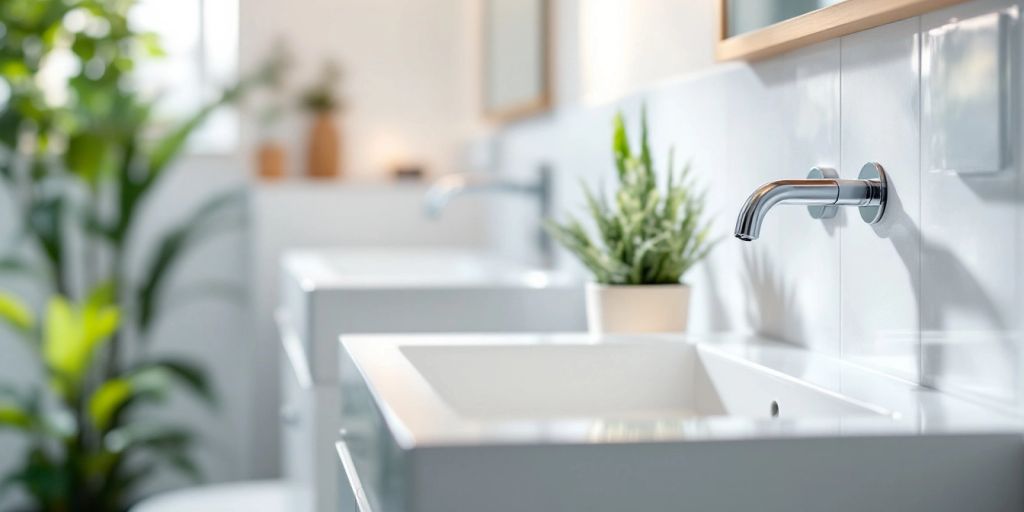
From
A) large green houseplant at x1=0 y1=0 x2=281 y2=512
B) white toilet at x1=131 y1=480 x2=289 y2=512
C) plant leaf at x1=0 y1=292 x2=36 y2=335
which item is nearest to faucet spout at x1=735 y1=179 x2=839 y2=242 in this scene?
white toilet at x1=131 y1=480 x2=289 y2=512

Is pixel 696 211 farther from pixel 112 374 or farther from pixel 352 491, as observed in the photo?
pixel 112 374

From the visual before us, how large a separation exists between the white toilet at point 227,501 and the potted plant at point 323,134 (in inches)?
35.0

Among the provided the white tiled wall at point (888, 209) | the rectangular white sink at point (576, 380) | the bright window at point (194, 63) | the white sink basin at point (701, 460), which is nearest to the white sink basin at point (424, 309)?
the white tiled wall at point (888, 209)

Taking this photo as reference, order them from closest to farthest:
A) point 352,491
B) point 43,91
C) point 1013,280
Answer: point 1013,280
point 352,491
point 43,91

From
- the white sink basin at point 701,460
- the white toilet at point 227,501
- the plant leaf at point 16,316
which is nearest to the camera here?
the white sink basin at point 701,460

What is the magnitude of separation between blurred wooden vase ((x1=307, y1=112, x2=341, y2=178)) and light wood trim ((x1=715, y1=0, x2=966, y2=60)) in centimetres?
190

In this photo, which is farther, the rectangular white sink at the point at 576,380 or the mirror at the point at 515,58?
the mirror at the point at 515,58

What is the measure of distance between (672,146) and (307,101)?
173 cm

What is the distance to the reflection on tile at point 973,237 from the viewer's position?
854 mm

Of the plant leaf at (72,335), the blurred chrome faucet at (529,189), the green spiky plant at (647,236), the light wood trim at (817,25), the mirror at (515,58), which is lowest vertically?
the plant leaf at (72,335)

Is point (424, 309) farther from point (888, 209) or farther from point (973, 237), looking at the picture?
point (973, 237)

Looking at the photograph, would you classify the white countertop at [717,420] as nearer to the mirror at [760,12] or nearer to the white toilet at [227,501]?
the mirror at [760,12]

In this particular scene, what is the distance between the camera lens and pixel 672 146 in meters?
1.55

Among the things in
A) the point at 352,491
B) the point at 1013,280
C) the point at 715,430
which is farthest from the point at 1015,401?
the point at 352,491
